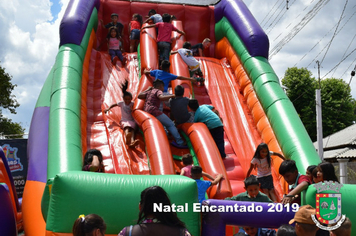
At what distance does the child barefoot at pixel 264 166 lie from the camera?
13.5 ft

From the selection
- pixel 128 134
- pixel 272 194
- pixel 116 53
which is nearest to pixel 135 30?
pixel 116 53

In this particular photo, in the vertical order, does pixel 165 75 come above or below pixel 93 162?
above

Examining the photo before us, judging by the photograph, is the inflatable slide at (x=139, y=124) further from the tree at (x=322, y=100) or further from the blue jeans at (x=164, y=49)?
the tree at (x=322, y=100)

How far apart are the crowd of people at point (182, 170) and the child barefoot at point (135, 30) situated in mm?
20

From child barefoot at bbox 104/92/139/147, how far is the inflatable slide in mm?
108

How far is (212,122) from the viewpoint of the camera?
4.95m

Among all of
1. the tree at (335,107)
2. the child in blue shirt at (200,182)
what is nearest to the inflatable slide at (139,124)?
the child in blue shirt at (200,182)

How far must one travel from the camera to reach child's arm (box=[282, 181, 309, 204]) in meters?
3.15

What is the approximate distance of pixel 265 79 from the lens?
18.9 feet

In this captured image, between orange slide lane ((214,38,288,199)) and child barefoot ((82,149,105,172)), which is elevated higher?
orange slide lane ((214,38,288,199))

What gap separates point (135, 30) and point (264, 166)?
448 centimetres

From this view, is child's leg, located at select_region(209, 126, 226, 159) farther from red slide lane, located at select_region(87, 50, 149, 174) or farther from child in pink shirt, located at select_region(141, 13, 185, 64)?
child in pink shirt, located at select_region(141, 13, 185, 64)

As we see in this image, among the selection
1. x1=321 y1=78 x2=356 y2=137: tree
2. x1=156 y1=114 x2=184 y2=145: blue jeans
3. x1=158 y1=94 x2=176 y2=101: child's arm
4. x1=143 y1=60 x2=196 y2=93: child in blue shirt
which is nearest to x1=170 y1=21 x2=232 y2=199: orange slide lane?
x1=156 y1=114 x2=184 y2=145: blue jeans

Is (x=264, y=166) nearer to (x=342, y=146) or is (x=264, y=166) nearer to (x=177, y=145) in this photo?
(x=177, y=145)
